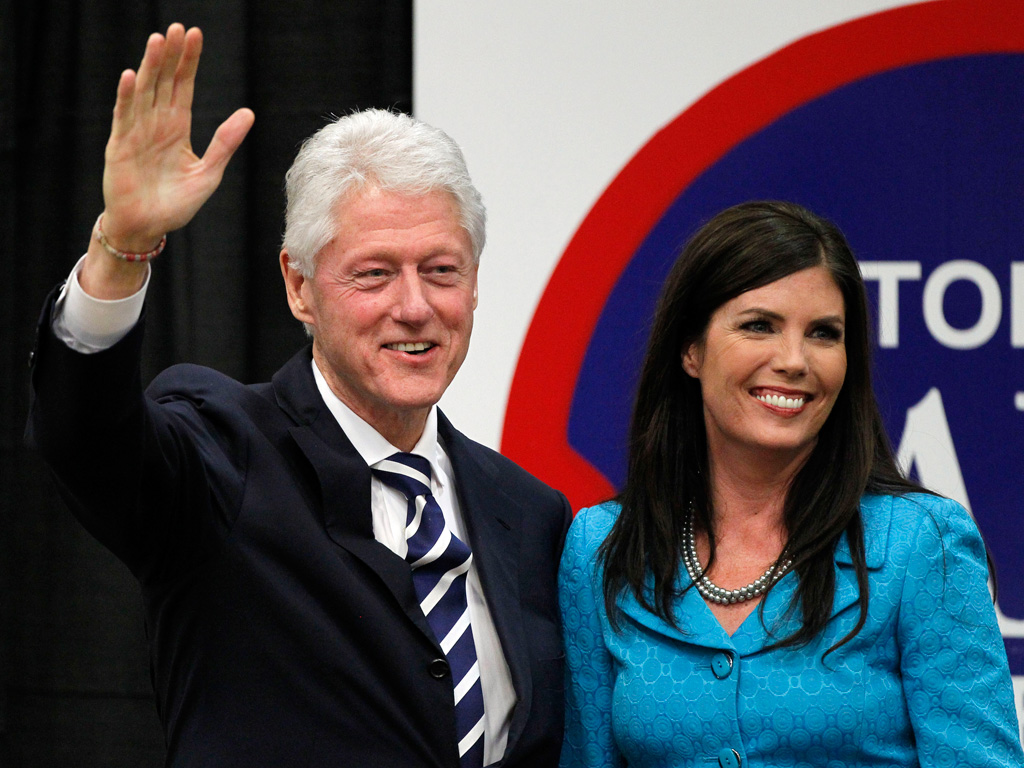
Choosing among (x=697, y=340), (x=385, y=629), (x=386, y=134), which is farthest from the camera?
(x=697, y=340)

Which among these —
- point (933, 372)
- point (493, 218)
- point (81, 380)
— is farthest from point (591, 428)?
point (81, 380)

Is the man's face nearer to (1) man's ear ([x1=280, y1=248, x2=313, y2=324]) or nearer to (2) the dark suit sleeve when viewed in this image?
(1) man's ear ([x1=280, y1=248, x2=313, y2=324])

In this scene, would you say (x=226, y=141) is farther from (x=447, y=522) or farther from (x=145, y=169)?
(x=447, y=522)

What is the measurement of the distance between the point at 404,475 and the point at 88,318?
60cm

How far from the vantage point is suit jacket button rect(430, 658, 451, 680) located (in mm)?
1629

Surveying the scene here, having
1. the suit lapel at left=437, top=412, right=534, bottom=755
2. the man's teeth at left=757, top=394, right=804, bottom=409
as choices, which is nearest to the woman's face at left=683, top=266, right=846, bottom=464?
the man's teeth at left=757, top=394, right=804, bottom=409

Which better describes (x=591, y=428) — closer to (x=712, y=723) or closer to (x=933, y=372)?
(x=933, y=372)

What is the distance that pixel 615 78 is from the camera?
2900 millimetres

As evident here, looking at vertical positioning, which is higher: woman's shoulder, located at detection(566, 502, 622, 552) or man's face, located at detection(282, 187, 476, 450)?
man's face, located at detection(282, 187, 476, 450)

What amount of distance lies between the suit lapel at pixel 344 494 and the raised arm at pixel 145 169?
0.45 metres

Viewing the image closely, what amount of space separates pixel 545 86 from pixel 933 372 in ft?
3.71

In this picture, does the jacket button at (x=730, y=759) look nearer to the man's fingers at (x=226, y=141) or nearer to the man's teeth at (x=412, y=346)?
the man's teeth at (x=412, y=346)

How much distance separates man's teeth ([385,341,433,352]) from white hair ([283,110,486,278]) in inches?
6.6

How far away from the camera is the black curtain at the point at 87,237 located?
9.89 feet
